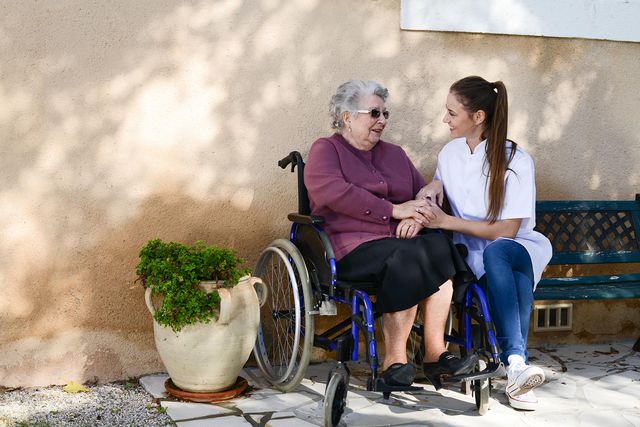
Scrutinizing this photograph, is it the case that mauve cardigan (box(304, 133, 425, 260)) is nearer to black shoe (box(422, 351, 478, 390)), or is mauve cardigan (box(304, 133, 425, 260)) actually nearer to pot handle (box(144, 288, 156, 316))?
black shoe (box(422, 351, 478, 390))

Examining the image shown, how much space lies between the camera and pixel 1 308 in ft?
13.6

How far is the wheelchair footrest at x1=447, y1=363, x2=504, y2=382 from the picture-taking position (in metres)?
3.71

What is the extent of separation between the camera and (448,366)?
12.5 feet

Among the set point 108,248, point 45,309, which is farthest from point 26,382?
point 108,248

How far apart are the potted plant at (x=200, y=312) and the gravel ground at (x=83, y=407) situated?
0.76 feet

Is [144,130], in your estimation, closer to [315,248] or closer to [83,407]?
[315,248]

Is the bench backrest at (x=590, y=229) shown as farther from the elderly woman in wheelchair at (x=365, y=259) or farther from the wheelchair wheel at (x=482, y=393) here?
the wheelchair wheel at (x=482, y=393)

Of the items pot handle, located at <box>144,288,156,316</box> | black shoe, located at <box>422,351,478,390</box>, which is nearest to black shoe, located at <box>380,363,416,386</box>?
black shoe, located at <box>422,351,478,390</box>

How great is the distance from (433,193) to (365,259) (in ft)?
1.91

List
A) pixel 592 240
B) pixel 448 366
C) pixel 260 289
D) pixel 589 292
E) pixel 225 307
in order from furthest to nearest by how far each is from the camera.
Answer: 1. pixel 592 240
2. pixel 589 292
3. pixel 260 289
4. pixel 225 307
5. pixel 448 366

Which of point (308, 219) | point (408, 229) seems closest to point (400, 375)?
point (408, 229)

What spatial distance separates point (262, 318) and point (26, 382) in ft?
3.81

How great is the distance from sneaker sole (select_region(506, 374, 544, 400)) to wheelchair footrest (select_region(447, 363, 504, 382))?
157mm

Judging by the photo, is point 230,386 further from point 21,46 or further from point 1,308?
point 21,46
